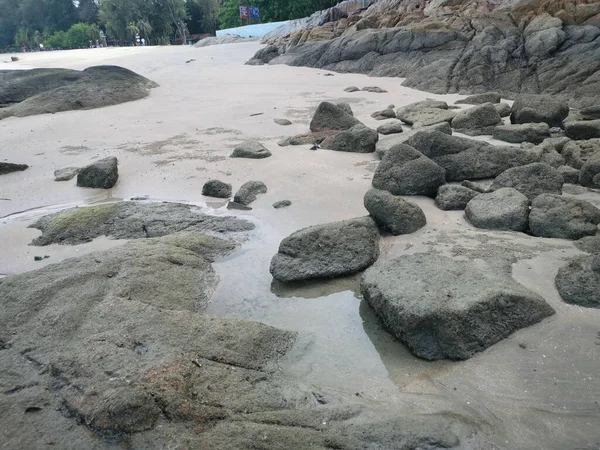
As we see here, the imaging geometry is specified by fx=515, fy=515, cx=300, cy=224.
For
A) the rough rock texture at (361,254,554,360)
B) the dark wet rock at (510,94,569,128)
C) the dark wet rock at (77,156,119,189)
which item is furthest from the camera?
the dark wet rock at (510,94,569,128)

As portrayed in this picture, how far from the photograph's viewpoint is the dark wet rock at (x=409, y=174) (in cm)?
511

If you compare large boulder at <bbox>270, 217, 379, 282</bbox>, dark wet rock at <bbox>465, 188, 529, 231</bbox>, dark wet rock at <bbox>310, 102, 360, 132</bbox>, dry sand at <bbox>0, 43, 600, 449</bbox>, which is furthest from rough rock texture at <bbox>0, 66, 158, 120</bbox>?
dark wet rock at <bbox>465, 188, 529, 231</bbox>

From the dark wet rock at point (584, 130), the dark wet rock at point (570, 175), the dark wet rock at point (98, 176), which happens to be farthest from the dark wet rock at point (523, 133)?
the dark wet rock at point (98, 176)

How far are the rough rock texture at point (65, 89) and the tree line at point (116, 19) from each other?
82.4 feet

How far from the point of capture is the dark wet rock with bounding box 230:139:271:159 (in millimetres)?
6648

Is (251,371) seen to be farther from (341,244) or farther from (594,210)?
(594,210)

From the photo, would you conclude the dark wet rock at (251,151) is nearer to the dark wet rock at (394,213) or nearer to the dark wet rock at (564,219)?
the dark wet rock at (394,213)

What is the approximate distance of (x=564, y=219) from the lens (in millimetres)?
4059

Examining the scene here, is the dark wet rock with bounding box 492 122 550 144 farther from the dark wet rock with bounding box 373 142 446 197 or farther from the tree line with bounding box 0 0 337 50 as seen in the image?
the tree line with bounding box 0 0 337 50

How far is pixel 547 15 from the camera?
43.1ft

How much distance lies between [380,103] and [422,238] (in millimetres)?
6572

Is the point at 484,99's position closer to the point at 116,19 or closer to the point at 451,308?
the point at 451,308

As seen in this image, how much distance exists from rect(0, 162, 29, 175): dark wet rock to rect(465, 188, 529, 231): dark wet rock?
565 cm

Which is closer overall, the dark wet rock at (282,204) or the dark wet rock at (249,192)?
the dark wet rock at (282,204)
